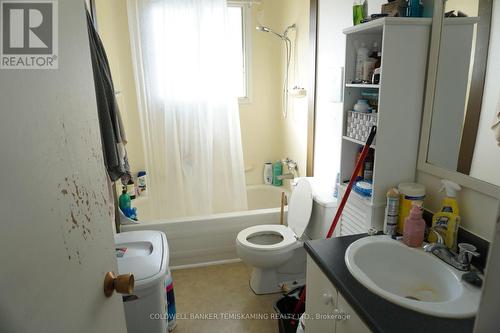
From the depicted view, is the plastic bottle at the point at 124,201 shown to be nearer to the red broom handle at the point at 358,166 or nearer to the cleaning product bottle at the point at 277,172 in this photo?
the cleaning product bottle at the point at 277,172

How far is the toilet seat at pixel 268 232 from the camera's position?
7.24 feet

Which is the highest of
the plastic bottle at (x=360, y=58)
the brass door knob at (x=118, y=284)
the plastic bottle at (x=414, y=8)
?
the plastic bottle at (x=414, y=8)

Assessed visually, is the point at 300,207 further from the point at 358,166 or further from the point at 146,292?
the point at 146,292

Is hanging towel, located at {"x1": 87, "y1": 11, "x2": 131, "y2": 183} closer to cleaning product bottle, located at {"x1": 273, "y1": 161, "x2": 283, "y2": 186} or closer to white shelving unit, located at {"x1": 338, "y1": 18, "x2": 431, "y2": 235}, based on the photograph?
white shelving unit, located at {"x1": 338, "y1": 18, "x2": 431, "y2": 235}

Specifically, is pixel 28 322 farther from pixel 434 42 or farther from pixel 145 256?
pixel 434 42

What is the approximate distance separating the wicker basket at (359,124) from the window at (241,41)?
1891 millimetres

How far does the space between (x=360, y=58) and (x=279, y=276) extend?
5.25 feet

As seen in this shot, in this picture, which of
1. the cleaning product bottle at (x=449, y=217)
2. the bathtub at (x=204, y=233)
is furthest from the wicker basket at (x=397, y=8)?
the bathtub at (x=204, y=233)

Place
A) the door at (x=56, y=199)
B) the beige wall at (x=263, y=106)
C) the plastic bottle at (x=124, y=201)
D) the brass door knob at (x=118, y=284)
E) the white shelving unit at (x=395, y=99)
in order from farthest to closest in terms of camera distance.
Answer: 1. the beige wall at (x=263, y=106)
2. the plastic bottle at (x=124, y=201)
3. the white shelving unit at (x=395, y=99)
4. the brass door knob at (x=118, y=284)
5. the door at (x=56, y=199)

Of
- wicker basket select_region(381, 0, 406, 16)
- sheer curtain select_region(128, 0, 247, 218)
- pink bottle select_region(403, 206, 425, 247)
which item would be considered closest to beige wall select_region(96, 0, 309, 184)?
sheer curtain select_region(128, 0, 247, 218)

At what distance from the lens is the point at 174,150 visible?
2.82m

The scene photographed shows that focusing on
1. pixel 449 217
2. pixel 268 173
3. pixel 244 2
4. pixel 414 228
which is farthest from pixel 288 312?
pixel 244 2

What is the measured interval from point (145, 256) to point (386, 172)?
133 cm

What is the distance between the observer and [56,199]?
24.1 inches
